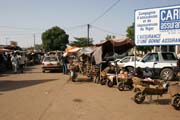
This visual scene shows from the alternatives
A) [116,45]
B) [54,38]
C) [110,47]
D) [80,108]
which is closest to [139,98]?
[80,108]

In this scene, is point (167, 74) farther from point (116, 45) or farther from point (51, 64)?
point (51, 64)

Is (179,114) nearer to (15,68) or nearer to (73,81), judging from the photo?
(73,81)

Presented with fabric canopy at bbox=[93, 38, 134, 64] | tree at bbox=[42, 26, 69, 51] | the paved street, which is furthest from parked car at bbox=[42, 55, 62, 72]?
tree at bbox=[42, 26, 69, 51]

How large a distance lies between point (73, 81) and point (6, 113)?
10988 millimetres

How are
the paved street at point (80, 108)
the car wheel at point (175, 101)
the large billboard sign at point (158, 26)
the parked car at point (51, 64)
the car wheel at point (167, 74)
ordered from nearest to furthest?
the paved street at point (80, 108) < the car wheel at point (175, 101) < the large billboard sign at point (158, 26) < the car wheel at point (167, 74) < the parked car at point (51, 64)

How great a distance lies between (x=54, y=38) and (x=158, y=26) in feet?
207

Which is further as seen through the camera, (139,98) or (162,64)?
(162,64)

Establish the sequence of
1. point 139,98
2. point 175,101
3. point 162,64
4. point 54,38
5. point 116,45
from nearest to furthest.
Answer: point 175,101, point 139,98, point 116,45, point 162,64, point 54,38

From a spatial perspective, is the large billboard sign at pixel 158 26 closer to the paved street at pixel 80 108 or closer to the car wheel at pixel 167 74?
the car wheel at pixel 167 74

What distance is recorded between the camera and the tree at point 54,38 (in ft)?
263

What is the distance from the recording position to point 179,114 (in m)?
9.72

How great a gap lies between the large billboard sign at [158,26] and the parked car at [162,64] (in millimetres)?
2077

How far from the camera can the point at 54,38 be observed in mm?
80188

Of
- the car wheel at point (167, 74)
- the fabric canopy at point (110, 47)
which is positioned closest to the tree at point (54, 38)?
the fabric canopy at point (110, 47)
